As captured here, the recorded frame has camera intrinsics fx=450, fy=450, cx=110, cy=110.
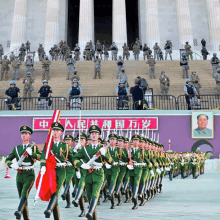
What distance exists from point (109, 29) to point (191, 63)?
27254 millimetres

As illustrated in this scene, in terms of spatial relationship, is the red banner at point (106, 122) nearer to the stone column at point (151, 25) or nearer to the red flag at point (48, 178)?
the red flag at point (48, 178)

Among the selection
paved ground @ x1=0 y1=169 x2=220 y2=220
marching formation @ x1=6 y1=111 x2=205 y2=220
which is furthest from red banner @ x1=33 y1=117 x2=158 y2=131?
marching formation @ x1=6 y1=111 x2=205 y2=220

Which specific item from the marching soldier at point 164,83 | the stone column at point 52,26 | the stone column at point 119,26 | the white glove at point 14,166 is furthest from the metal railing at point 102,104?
the stone column at point 52,26

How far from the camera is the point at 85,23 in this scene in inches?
1644

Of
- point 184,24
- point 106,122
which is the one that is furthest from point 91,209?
point 184,24

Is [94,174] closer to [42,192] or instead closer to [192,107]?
[42,192]

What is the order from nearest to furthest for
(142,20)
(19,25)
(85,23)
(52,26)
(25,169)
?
(25,169)
(85,23)
(52,26)
(19,25)
(142,20)

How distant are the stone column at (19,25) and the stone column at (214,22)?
715 inches

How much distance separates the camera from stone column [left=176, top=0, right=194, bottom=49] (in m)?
42.5

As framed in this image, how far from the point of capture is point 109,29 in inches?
2322

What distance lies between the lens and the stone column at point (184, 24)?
140ft

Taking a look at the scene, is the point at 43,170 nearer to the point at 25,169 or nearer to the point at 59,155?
the point at 25,169

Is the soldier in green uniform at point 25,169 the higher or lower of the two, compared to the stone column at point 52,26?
lower

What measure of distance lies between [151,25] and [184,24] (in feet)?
10.9
